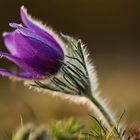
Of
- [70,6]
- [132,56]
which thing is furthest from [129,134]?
[70,6]

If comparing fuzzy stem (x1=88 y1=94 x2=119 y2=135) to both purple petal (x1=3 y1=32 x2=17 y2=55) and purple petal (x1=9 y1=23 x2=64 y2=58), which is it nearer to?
purple petal (x1=9 y1=23 x2=64 y2=58)

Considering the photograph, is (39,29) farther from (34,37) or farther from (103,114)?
(103,114)

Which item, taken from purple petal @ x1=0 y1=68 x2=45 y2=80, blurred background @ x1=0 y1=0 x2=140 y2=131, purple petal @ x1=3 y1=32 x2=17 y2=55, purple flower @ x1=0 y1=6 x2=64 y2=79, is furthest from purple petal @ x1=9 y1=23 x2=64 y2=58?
blurred background @ x1=0 y1=0 x2=140 y2=131

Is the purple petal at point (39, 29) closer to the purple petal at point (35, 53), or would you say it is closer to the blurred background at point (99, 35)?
the purple petal at point (35, 53)

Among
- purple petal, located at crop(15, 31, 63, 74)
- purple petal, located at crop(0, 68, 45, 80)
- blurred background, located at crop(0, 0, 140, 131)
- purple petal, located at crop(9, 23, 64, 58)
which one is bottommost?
purple petal, located at crop(0, 68, 45, 80)

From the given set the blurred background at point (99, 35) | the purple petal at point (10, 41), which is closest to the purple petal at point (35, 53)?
the purple petal at point (10, 41)

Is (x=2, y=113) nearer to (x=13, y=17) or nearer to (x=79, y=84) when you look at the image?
(x=79, y=84)
